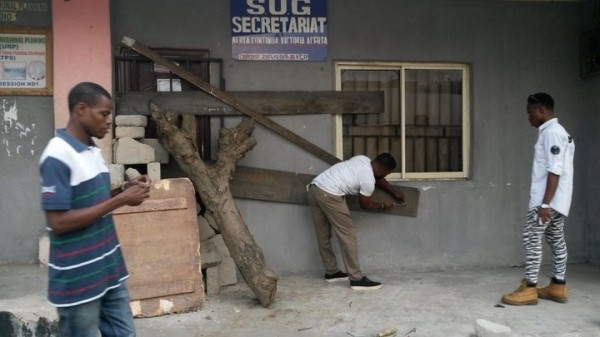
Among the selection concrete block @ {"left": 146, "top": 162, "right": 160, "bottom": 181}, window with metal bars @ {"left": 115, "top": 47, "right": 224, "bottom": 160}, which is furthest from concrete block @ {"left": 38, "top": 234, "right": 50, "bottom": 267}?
window with metal bars @ {"left": 115, "top": 47, "right": 224, "bottom": 160}

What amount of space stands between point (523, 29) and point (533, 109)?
6.54 ft

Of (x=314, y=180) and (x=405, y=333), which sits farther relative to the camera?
(x=314, y=180)

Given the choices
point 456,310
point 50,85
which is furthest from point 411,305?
point 50,85

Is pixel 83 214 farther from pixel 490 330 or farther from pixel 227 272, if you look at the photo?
pixel 227 272

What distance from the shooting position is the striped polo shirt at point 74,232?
2.28 metres

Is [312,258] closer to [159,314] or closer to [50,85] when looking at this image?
[159,314]

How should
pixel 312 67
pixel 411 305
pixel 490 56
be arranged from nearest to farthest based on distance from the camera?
Answer: pixel 411 305
pixel 312 67
pixel 490 56

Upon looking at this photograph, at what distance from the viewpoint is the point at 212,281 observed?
5.17 meters

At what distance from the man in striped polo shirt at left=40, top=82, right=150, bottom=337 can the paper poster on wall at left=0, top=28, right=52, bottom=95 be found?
3160 mm

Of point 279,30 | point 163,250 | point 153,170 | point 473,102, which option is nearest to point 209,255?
point 163,250

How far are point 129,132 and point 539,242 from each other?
12.5 feet

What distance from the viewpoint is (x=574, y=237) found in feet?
21.4

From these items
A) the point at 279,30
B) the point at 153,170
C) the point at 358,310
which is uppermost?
the point at 279,30

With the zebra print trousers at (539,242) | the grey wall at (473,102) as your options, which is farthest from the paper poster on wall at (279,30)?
the zebra print trousers at (539,242)
